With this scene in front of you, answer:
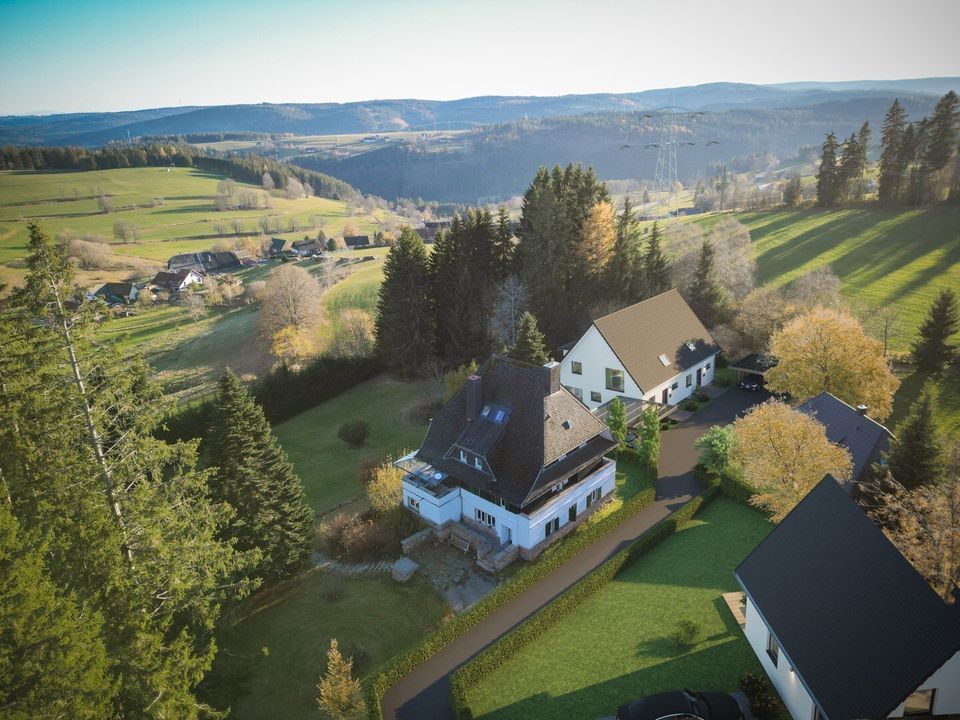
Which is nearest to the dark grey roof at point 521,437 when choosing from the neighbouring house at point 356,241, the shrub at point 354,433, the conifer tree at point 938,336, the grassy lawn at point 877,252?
the shrub at point 354,433

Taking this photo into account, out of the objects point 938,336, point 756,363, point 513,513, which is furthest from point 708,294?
point 513,513

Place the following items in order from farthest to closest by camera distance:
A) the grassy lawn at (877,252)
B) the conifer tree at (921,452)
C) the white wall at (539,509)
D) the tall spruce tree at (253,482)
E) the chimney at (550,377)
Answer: the grassy lawn at (877,252), the chimney at (550,377), the white wall at (539,509), the conifer tree at (921,452), the tall spruce tree at (253,482)

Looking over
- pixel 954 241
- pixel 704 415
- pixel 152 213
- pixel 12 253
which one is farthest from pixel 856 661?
pixel 152 213

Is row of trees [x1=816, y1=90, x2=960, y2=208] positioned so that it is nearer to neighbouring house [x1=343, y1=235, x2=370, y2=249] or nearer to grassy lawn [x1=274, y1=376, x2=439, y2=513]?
grassy lawn [x1=274, y1=376, x2=439, y2=513]

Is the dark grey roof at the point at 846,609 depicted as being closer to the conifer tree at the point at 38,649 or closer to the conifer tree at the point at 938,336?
the conifer tree at the point at 38,649

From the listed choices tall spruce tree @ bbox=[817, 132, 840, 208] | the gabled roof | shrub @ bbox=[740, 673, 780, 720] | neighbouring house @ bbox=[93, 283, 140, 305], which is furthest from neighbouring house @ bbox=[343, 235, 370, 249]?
shrub @ bbox=[740, 673, 780, 720]
